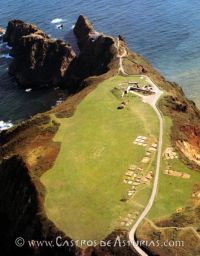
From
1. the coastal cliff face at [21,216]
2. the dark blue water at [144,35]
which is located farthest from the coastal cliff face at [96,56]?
the coastal cliff face at [21,216]

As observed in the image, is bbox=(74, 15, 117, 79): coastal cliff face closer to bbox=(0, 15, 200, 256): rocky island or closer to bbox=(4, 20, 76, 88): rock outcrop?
bbox=(4, 20, 76, 88): rock outcrop

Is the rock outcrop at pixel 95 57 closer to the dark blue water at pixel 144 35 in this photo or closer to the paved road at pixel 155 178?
the dark blue water at pixel 144 35

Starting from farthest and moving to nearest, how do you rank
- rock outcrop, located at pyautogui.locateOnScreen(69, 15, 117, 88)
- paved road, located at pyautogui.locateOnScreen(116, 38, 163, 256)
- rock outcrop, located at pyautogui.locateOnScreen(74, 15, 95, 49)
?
rock outcrop, located at pyautogui.locateOnScreen(74, 15, 95, 49) < rock outcrop, located at pyautogui.locateOnScreen(69, 15, 117, 88) < paved road, located at pyautogui.locateOnScreen(116, 38, 163, 256)

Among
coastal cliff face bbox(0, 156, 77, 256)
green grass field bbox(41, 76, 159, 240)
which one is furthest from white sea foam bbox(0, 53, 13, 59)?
coastal cliff face bbox(0, 156, 77, 256)

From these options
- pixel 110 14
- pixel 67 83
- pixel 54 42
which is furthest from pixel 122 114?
pixel 110 14

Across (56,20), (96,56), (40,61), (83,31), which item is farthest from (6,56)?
(96,56)

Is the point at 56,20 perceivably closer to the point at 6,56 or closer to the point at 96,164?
the point at 6,56
